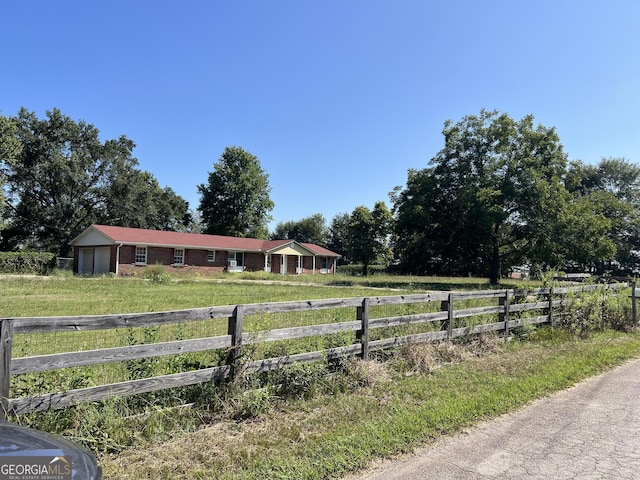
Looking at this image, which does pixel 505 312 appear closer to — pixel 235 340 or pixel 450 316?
pixel 450 316

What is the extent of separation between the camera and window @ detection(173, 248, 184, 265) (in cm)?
3497

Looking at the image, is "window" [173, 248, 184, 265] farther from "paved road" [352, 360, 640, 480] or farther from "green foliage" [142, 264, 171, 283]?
"paved road" [352, 360, 640, 480]

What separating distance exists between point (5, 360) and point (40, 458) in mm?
1905

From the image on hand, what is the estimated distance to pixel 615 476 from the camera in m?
3.35

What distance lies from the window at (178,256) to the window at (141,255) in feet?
8.69

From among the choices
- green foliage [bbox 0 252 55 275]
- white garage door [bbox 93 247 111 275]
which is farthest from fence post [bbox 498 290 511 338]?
green foliage [bbox 0 252 55 275]

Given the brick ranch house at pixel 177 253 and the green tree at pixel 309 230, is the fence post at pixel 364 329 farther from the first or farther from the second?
the green tree at pixel 309 230

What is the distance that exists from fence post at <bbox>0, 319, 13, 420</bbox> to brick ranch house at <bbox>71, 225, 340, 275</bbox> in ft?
97.9

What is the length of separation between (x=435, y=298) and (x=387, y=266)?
43.5m

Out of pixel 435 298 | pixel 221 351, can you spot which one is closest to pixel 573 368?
pixel 435 298

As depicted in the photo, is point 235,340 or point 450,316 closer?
point 235,340

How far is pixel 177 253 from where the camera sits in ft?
116

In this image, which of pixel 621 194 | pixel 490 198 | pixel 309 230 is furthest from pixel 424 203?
pixel 309 230

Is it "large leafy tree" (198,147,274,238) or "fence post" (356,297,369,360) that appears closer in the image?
"fence post" (356,297,369,360)
